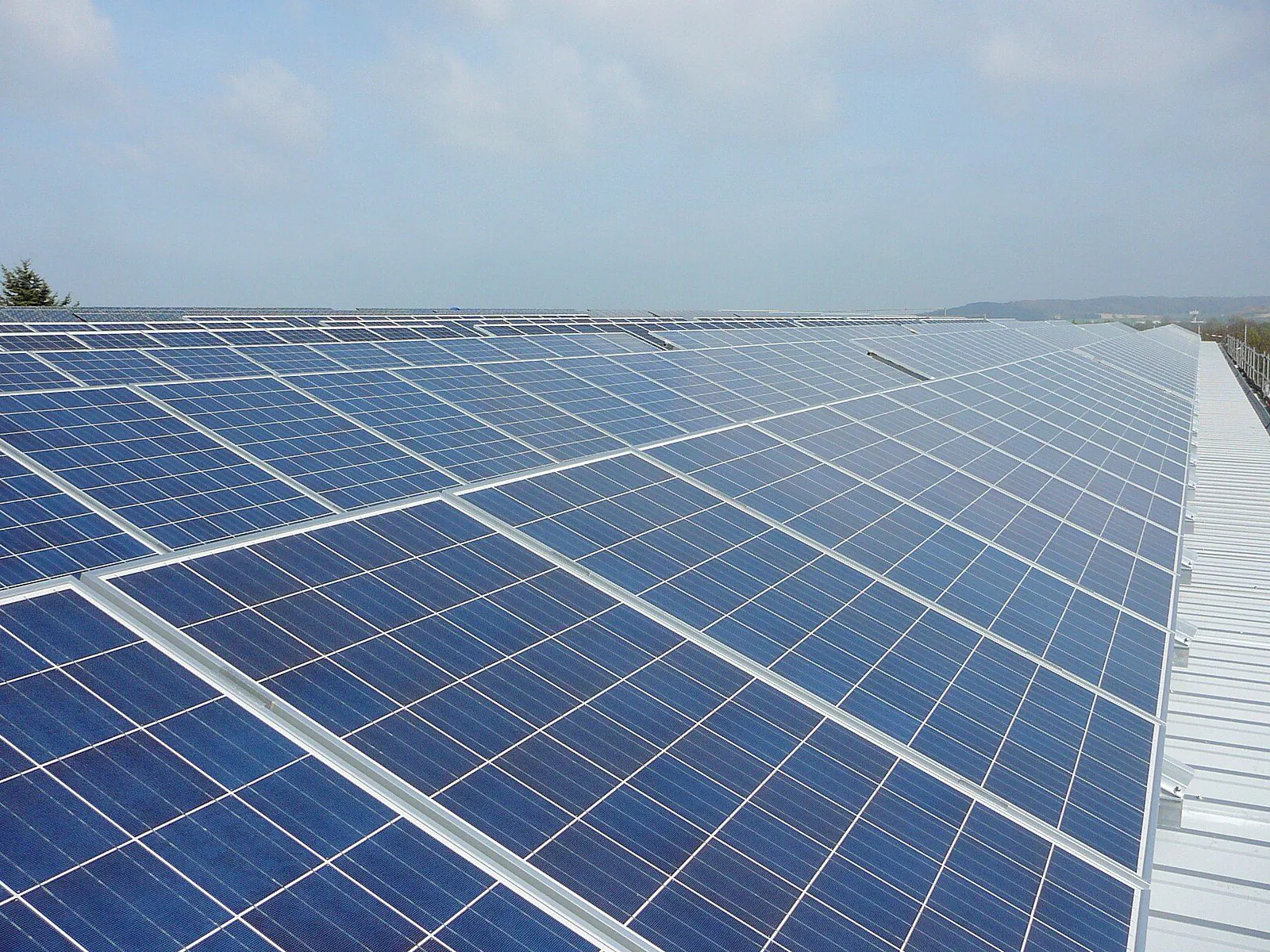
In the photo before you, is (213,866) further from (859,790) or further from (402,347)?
(402,347)

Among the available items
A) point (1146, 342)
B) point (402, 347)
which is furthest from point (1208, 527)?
point (1146, 342)

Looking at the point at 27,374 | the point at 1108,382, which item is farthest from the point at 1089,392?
the point at 27,374

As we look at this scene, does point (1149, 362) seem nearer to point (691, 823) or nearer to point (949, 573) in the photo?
point (949, 573)

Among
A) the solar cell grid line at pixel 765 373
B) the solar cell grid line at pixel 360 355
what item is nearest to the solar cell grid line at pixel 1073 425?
the solar cell grid line at pixel 765 373

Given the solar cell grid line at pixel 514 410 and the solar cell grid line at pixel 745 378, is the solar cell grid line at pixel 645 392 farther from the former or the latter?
the solar cell grid line at pixel 514 410

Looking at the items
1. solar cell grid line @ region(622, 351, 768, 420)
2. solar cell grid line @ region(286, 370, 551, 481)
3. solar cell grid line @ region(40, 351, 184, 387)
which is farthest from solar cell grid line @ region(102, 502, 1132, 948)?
solar cell grid line @ region(622, 351, 768, 420)
